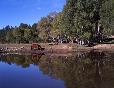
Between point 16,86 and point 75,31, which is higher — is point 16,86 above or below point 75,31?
below

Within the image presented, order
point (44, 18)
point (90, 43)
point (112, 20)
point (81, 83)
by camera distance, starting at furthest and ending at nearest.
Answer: point (44, 18) → point (90, 43) → point (112, 20) → point (81, 83)

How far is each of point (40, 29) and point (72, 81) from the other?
112 m

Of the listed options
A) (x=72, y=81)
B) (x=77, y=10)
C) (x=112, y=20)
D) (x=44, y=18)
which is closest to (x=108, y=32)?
(x=112, y=20)

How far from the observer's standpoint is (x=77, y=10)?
95812mm

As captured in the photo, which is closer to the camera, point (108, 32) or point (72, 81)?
point (72, 81)

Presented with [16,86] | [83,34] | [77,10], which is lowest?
[16,86]

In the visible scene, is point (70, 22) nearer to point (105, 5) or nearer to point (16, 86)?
point (105, 5)

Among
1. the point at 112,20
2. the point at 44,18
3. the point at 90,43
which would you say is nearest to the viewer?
the point at 112,20

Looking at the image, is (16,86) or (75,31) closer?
(16,86)

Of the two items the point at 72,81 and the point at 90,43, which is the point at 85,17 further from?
the point at 72,81

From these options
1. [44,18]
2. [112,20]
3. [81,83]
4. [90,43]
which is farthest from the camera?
[44,18]

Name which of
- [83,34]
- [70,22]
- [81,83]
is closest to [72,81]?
[81,83]

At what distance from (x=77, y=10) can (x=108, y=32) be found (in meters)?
11.7

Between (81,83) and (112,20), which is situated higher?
(112,20)
